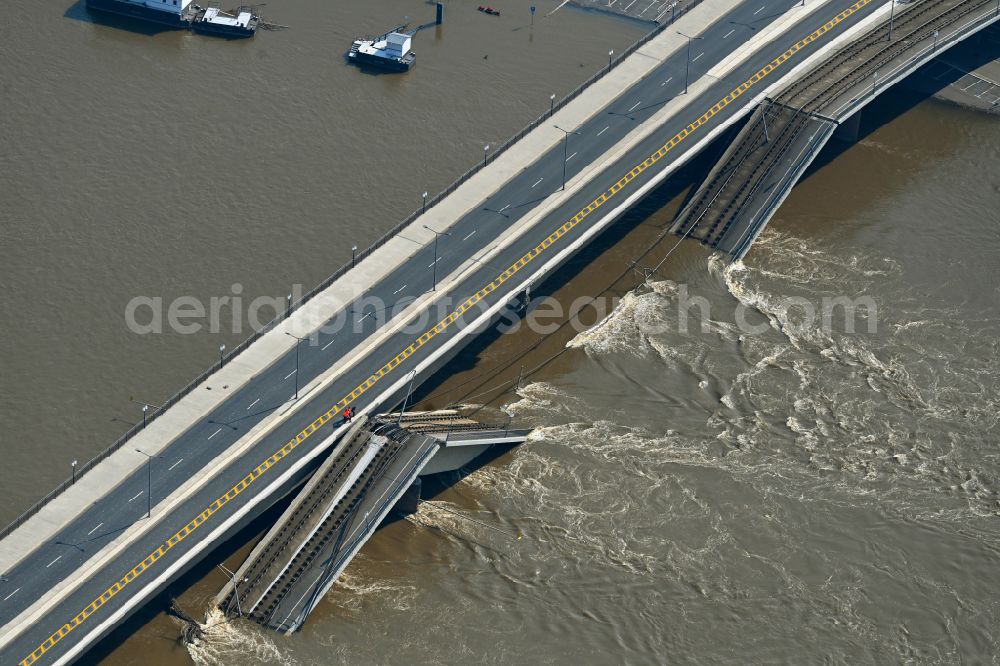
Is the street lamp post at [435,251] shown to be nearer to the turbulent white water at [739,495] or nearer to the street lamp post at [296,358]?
the turbulent white water at [739,495]

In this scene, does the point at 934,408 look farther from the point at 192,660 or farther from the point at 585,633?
the point at 192,660

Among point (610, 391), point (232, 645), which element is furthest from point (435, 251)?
point (232, 645)

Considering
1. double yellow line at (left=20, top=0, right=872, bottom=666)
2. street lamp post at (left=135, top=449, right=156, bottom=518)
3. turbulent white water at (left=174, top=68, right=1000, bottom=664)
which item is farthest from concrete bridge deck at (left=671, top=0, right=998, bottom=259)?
street lamp post at (left=135, top=449, right=156, bottom=518)

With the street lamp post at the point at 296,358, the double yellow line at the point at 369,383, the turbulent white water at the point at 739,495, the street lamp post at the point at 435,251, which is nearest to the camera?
the double yellow line at the point at 369,383

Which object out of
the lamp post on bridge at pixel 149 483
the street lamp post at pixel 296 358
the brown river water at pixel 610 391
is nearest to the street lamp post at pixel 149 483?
the lamp post on bridge at pixel 149 483

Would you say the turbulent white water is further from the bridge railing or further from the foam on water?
the bridge railing

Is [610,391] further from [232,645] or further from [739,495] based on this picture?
[232,645]
